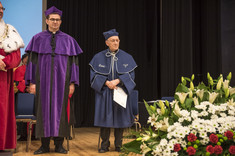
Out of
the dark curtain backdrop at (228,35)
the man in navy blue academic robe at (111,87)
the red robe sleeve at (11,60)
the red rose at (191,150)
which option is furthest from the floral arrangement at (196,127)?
the dark curtain backdrop at (228,35)

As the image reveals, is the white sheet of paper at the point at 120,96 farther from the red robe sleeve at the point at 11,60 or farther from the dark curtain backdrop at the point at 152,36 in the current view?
the dark curtain backdrop at the point at 152,36

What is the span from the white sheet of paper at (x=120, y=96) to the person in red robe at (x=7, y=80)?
129 centimetres

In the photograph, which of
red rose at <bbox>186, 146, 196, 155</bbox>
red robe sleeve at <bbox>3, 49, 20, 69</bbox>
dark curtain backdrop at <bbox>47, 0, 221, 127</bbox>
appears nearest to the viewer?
red rose at <bbox>186, 146, 196, 155</bbox>

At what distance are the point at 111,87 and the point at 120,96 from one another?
17 cm

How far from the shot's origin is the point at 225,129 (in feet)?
4.34

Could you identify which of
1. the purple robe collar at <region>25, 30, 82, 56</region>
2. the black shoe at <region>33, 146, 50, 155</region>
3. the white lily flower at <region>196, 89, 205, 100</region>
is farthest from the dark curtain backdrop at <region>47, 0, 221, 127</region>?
the white lily flower at <region>196, 89, 205, 100</region>

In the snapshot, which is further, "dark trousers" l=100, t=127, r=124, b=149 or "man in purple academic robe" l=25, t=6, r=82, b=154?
"dark trousers" l=100, t=127, r=124, b=149

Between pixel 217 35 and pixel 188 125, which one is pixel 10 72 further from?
pixel 217 35

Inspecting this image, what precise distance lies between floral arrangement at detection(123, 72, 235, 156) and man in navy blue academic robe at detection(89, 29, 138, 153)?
2746 millimetres

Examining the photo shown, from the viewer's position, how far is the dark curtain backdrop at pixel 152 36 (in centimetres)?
790

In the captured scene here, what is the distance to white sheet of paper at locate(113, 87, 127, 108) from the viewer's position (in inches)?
165

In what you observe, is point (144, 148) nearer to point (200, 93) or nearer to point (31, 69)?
point (200, 93)

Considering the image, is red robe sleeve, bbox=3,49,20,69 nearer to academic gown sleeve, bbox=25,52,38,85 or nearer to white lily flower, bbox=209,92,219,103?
academic gown sleeve, bbox=25,52,38,85

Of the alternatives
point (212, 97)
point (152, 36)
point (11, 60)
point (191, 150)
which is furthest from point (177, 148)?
point (152, 36)
